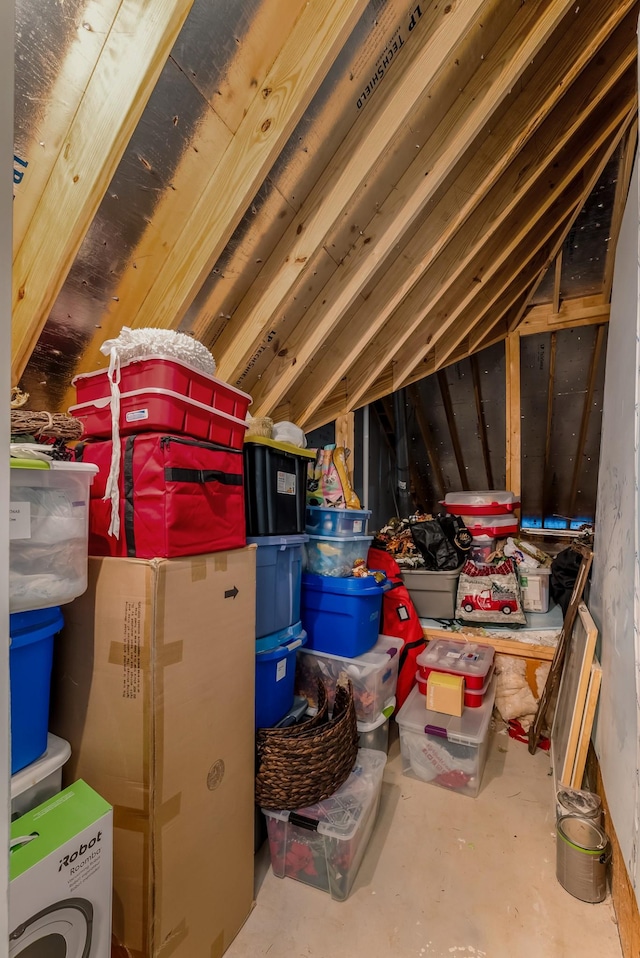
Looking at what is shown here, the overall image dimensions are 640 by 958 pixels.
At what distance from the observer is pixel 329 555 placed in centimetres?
232

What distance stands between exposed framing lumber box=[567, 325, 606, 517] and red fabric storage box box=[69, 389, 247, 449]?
3.39 metres

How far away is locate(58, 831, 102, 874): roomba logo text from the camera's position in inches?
33.2

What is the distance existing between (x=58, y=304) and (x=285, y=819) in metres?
1.98

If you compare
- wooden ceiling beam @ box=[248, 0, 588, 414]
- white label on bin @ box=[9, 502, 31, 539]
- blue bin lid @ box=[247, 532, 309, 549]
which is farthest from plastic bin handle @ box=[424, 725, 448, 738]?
white label on bin @ box=[9, 502, 31, 539]

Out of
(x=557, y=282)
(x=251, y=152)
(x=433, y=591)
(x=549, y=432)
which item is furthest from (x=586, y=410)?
(x=251, y=152)

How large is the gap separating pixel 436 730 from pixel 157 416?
1895 mm

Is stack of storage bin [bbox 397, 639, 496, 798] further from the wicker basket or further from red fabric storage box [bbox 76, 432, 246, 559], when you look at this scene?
red fabric storage box [bbox 76, 432, 246, 559]

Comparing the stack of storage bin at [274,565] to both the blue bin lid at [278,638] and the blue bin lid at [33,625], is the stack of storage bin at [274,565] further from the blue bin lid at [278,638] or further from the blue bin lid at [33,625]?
the blue bin lid at [33,625]

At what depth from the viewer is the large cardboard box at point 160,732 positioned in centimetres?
106

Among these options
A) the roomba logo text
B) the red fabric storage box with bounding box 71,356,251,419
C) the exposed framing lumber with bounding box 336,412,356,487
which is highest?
the exposed framing lumber with bounding box 336,412,356,487

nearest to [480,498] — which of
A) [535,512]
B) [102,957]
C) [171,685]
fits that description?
[535,512]

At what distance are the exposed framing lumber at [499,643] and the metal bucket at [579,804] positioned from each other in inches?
37.2

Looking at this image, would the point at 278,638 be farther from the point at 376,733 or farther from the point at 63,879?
the point at 63,879

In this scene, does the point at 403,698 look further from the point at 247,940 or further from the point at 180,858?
the point at 180,858
